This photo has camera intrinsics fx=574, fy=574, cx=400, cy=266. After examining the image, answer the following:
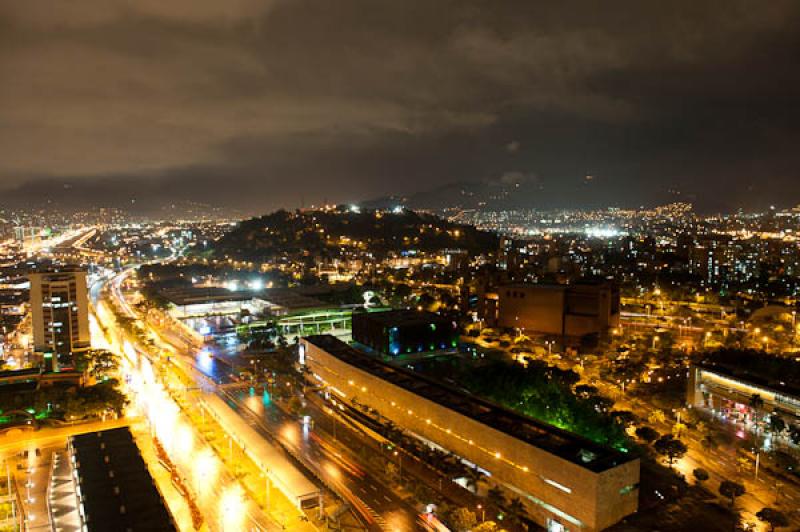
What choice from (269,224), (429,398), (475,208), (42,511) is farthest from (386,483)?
(475,208)

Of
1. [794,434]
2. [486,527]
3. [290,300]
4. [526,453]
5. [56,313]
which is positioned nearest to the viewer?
[486,527]

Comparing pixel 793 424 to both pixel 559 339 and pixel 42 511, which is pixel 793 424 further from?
pixel 42 511

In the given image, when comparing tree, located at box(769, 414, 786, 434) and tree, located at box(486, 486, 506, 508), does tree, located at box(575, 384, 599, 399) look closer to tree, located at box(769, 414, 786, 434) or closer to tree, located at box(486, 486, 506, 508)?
tree, located at box(769, 414, 786, 434)

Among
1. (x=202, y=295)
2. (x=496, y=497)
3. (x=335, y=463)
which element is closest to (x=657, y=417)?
(x=496, y=497)

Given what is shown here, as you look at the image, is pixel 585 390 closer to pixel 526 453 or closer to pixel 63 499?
pixel 526 453

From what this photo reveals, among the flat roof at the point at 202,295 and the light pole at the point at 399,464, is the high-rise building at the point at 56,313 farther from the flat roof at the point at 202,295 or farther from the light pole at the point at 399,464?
the light pole at the point at 399,464

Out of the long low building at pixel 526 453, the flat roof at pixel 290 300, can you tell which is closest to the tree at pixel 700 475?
the long low building at pixel 526 453

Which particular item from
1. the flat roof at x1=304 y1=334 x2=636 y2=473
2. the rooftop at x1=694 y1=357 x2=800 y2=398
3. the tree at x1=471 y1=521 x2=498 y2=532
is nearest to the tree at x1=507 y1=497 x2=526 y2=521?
the tree at x1=471 y1=521 x2=498 y2=532
